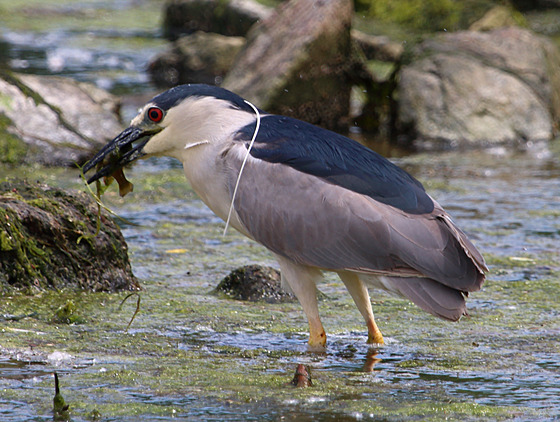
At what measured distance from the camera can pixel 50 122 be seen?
8.27 metres

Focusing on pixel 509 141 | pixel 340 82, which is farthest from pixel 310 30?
pixel 509 141

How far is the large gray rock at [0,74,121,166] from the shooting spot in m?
8.00

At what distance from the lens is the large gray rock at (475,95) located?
9797 mm

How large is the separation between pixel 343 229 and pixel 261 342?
2.13ft

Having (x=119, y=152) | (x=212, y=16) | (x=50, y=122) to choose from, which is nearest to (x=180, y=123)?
(x=119, y=152)

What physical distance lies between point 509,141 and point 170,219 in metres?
4.56

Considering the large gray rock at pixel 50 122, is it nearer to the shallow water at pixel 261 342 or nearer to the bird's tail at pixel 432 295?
the shallow water at pixel 261 342

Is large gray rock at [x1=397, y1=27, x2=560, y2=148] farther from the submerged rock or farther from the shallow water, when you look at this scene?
the submerged rock

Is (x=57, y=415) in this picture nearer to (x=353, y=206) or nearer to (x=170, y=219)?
(x=353, y=206)

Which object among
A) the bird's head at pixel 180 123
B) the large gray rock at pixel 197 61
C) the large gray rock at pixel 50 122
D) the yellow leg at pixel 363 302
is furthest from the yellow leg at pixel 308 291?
the large gray rock at pixel 197 61

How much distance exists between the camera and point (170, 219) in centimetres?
674

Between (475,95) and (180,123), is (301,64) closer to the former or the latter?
(475,95)

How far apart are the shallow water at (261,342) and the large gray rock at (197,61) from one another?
5464mm

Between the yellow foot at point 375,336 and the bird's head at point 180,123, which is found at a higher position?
the bird's head at point 180,123
